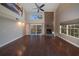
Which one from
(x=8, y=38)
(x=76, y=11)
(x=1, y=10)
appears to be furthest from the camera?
(x=8, y=38)

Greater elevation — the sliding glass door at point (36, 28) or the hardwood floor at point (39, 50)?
the sliding glass door at point (36, 28)

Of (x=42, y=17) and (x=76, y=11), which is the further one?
(x=42, y=17)

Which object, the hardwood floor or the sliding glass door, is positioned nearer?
the hardwood floor

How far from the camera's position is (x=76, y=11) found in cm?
720

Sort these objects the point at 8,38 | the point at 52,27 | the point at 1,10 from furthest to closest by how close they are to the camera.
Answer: the point at 52,27, the point at 8,38, the point at 1,10

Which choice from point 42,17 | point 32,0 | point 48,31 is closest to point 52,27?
point 48,31

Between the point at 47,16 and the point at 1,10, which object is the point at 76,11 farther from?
the point at 47,16

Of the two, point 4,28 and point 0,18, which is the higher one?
point 0,18

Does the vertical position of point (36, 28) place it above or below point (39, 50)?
above

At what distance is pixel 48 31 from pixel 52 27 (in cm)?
82

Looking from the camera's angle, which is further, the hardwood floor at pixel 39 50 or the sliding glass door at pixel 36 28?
the sliding glass door at pixel 36 28

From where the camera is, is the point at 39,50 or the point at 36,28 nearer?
the point at 39,50

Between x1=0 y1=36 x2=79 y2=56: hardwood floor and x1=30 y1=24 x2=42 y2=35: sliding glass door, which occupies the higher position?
x1=30 y1=24 x2=42 y2=35: sliding glass door

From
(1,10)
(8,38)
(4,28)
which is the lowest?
(8,38)
